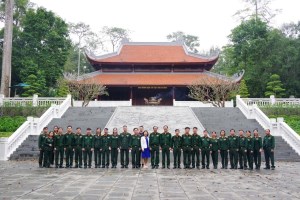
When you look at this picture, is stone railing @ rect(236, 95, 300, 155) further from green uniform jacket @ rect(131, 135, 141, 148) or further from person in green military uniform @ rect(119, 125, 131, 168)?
person in green military uniform @ rect(119, 125, 131, 168)

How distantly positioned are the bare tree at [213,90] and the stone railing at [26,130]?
10.8 m

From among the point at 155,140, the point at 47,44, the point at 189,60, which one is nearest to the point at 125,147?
the point at 155,140

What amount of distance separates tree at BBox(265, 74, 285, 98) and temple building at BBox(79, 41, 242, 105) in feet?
17.7

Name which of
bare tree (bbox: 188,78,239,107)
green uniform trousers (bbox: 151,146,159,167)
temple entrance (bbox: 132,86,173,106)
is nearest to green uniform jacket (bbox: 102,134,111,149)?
green uniform trousers (bbox: 151,146,159,167)

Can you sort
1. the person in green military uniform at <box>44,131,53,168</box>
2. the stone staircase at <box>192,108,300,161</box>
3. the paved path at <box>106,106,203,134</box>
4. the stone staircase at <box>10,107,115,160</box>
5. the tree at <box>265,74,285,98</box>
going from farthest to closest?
1. the tree at <box>265,74,285,98</box>
2. the paved path at <box>106,106,203,134</box>
3. the stone staircase at <box>192,108,300,161</box>
4. the stone staircase at <box>10,107,115,160</box>
5. the person in green military uniform at <box>44,131,53,168</box>

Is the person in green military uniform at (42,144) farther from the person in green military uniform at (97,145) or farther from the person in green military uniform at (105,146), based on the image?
the person in green military uniform at (105,146)

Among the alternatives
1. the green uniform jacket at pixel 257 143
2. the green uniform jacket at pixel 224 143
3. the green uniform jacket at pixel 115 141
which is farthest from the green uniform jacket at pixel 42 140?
the green uniform jacket at pixel 257 143

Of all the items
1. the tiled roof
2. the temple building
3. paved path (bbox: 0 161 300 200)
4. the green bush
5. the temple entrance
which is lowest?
paved path (bbox: 0 161 300 200)

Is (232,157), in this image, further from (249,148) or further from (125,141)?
(125,141)

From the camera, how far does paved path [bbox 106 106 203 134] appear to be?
1905 centimetres

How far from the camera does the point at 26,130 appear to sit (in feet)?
53.1

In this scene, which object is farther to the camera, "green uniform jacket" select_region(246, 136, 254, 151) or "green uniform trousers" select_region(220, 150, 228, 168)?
"green uniform trousers" select_region(220, 150, 228, 168)

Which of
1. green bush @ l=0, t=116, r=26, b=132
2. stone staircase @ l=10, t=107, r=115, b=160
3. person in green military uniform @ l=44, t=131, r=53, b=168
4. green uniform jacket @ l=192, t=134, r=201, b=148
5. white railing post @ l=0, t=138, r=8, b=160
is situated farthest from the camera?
green bush @ l=0, t=116, r=26, b=132

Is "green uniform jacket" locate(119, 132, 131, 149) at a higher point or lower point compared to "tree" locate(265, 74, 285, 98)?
lower
